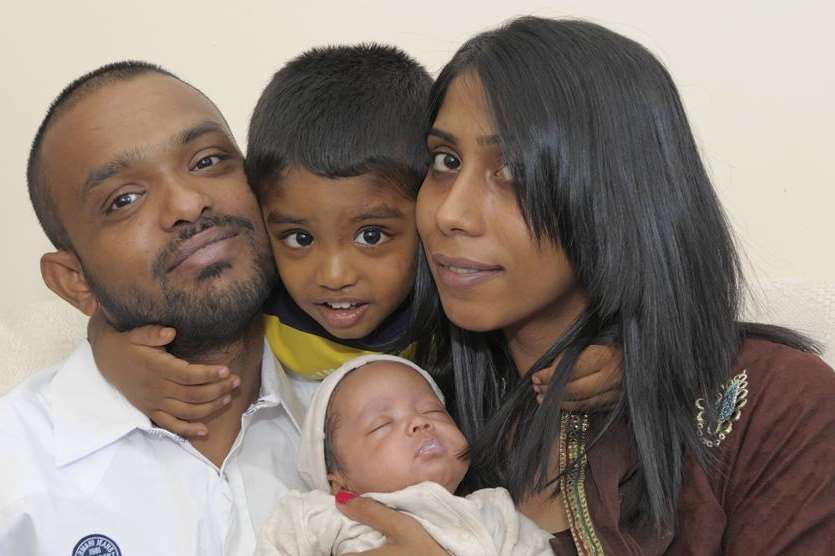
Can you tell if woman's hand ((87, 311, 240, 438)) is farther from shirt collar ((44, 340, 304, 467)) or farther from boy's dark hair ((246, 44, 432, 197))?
boy's dark hair ((246, 44, 432, 197))

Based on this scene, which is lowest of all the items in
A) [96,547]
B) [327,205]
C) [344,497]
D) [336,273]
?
[96,547]

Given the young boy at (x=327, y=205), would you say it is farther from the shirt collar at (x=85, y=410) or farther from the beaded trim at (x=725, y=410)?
the beaded trim at (x=725, y=410)

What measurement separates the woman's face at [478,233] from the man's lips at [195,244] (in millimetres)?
314

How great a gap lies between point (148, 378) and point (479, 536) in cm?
56

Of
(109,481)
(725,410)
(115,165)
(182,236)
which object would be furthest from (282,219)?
(725,410)

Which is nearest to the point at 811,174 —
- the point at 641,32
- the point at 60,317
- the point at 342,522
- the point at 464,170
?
the point at 641,32

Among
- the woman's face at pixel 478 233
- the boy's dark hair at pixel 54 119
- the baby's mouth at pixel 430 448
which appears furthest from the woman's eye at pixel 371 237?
the boy's dark hair at pixel 54 119

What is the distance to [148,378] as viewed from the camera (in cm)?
164

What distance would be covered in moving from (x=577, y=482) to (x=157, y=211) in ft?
2.39

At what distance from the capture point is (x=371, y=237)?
5.40ft

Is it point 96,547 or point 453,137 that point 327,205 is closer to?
point 453,137

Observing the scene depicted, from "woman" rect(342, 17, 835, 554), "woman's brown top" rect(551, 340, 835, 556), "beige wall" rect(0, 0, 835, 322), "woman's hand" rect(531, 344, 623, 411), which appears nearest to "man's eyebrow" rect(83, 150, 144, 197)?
"woman" rect(342, 17, 835, 554)

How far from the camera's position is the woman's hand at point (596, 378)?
4.90ft

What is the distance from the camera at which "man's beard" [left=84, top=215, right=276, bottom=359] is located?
1636mm
